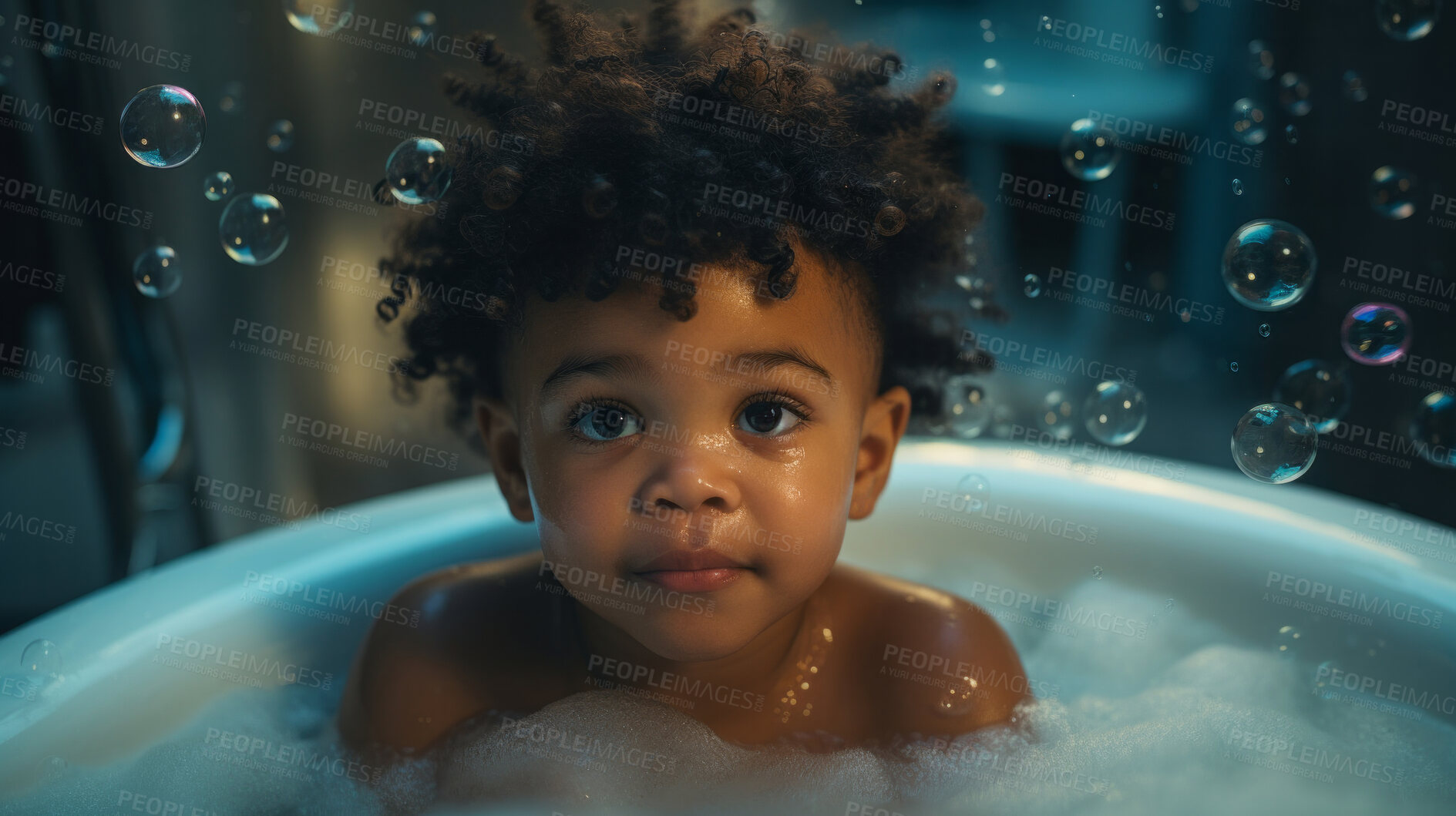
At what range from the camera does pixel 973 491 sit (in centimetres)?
157

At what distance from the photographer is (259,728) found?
1045mm

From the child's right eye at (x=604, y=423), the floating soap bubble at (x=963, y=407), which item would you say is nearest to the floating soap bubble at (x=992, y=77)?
the floating soap bubble at (x=963, y=407)

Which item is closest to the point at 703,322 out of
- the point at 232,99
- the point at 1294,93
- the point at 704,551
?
the point at 704,551

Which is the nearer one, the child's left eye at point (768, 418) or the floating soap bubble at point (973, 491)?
the child's left eye at point (768, 418)

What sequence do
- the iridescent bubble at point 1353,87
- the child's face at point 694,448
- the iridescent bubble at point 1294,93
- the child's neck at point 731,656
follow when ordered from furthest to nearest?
the iridescent bubble at point 1353,87 → the iridescent bubble at point 1294,93 → the child's neck at point 731,656 → the child's face at point 694,448

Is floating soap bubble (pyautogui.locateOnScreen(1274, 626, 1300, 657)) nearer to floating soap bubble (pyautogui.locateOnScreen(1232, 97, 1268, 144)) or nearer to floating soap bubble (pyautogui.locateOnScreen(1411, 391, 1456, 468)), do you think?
floating soap bubble (pyautogui.locateOnScreen(1411, 391, 1456, 468))

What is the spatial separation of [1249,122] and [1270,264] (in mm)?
784

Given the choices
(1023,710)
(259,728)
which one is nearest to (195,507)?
(259,728)

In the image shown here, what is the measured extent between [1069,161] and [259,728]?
124cm

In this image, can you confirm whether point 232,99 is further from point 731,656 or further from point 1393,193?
point 1393,193

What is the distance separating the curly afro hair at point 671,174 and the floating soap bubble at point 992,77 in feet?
5.13

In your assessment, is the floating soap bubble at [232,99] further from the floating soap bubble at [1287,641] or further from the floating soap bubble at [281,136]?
the floating soap bubble at [1287,641]

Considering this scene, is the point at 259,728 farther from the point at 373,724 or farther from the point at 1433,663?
the point at 1433,663

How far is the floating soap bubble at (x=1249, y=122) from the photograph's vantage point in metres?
1.77
